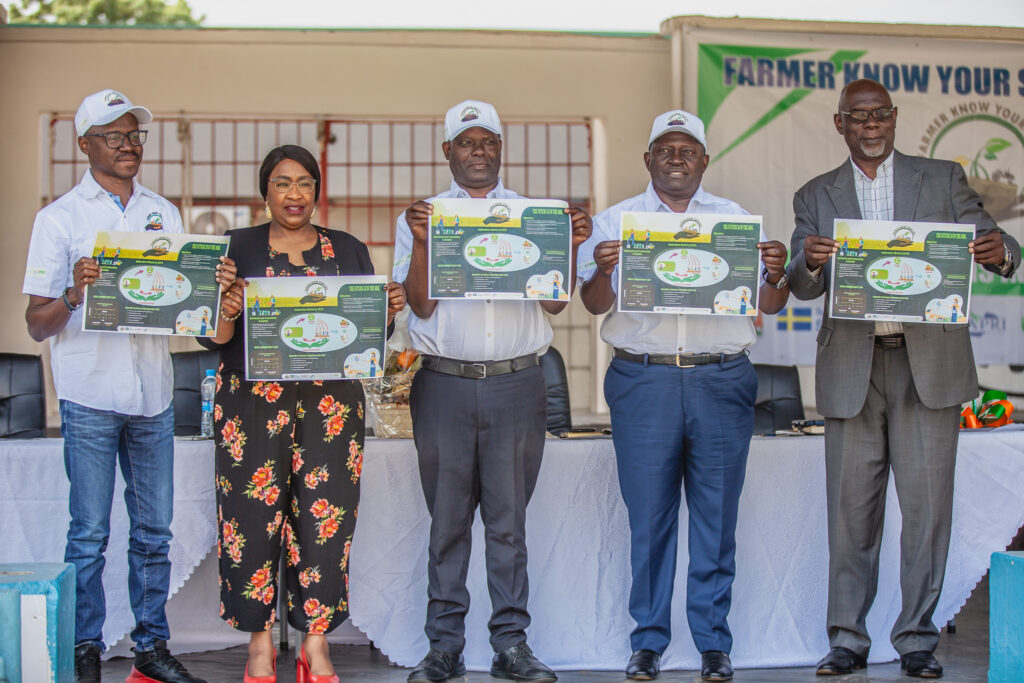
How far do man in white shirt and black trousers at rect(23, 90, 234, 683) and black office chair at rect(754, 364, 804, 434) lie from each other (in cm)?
294

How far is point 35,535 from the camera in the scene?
390 cm

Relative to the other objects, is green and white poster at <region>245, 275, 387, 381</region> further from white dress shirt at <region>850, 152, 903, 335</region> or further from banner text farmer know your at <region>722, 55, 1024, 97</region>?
banner text farmer know your at <region>722, 55, 1024, 97</region>

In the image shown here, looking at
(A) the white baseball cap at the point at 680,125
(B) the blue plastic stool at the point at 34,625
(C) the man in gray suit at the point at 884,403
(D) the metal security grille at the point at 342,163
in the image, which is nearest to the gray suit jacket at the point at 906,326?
(C) the man in gray suit at the point at 884,403

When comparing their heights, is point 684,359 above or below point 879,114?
below

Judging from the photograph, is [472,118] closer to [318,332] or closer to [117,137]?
[318,332]

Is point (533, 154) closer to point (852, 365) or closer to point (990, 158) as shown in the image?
point (990, 158)

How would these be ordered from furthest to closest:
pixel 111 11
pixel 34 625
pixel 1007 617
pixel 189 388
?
pixel 111 11 < pixel 189 388 < pixel 1007 617 < pixel 34 625

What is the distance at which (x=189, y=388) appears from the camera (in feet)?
16.9

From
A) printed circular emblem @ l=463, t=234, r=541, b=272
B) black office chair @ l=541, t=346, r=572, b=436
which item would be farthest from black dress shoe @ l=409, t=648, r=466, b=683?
black office chair @ l=541, t=346, r=572, b=436

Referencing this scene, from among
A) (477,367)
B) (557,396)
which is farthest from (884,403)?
(557,396)

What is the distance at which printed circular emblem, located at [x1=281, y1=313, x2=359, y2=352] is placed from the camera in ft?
11.1

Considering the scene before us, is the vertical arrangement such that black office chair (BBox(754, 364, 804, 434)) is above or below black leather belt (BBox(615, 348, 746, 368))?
below

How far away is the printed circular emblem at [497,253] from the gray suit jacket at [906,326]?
101 cm

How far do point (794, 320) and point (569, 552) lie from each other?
12.0ft
